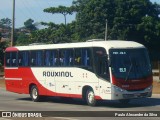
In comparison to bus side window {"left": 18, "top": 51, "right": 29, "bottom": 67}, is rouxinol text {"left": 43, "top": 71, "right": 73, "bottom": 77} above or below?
below

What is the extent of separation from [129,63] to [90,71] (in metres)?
1.79

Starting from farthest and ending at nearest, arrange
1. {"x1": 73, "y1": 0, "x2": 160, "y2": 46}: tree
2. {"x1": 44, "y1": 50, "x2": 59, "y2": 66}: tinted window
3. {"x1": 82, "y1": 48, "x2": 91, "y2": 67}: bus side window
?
{"x1": 73, "y1": 0, "x2": 160, "y2": 46}: tree
{"x1": 44, "y1": 50, "x2": 59, "y2": 66}: tinted window
{"x1": 82, "y1": 48, "x2": 91, "y2": 67}: bus side window

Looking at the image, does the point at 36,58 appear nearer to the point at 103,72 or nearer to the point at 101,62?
the point at 101,62

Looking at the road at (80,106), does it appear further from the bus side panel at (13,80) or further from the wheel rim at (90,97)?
the bus side panel at (13,80)

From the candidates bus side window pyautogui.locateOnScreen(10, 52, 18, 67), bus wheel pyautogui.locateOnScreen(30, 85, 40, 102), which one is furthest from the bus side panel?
bus wheel pyautogui.locateOnScreen(30, 85, 40, 102)

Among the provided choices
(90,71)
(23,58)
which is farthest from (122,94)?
(23,58)

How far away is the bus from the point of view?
867 inches

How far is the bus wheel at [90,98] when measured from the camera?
74.7ft

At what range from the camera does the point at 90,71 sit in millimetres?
22906

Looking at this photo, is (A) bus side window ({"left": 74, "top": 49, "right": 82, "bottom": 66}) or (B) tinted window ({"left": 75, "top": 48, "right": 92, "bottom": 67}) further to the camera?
(A) bus side window ({"left": 74, "top": 49, "right": 82, "bottom": 66})

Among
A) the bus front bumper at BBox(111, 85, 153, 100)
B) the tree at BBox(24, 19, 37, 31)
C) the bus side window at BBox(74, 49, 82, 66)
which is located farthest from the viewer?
the tree at BBox(24, 19, 37, 31)

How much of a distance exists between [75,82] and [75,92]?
46 centimetres

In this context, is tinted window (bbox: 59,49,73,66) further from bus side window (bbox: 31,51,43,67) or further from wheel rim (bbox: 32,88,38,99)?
wheel rim (bbox: 32,88,38,99)

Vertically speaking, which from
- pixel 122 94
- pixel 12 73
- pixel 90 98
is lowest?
pixel 90 98
